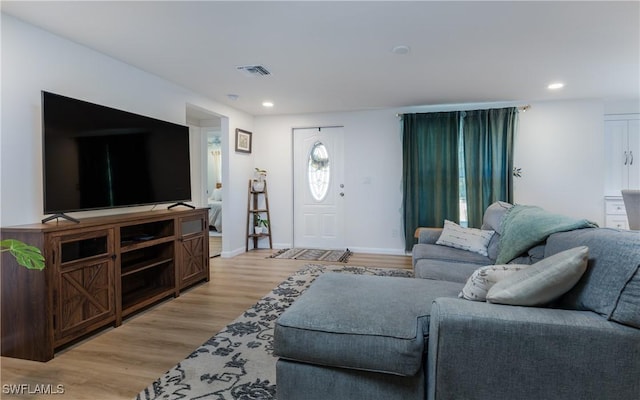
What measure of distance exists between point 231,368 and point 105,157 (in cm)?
198

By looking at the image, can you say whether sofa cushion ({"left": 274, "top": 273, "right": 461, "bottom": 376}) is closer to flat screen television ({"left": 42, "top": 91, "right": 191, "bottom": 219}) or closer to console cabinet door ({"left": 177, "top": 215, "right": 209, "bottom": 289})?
flat screen television ({"left": 42, "top": 91, "right": 191, "bottom": 219})

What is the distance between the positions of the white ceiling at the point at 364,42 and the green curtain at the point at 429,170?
2.67 ft

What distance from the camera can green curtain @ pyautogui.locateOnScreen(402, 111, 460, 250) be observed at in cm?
494

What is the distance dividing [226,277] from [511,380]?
11.1ft

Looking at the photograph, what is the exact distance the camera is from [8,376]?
A: 76.5 inches

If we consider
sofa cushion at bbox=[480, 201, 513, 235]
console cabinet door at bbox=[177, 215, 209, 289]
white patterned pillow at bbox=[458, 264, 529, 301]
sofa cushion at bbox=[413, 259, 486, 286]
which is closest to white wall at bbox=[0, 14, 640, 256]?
console cabinet door at bbox=[177, 215, 209, 289]

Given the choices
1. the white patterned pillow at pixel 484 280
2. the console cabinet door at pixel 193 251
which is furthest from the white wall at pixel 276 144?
the white patterned pillow at pixel 484 280

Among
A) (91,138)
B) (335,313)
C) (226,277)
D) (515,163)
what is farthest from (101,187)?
(515,163)

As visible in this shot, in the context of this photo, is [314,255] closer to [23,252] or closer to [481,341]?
[23,252]

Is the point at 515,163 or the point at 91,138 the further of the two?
the point at 515,163

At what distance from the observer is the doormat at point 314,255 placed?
16.2ft

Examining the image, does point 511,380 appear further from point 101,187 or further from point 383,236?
point 383,236

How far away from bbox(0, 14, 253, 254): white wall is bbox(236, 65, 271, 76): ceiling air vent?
999 mm

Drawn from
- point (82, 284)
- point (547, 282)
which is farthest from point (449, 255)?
point (82, 284)
